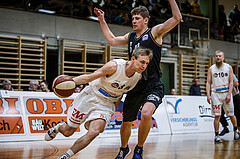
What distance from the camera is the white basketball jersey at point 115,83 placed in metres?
3.56

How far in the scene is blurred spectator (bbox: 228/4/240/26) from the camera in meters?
16.7

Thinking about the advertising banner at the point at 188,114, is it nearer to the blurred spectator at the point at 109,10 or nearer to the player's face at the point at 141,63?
the blurred spectator at the point at 109,10

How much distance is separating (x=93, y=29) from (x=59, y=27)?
145 cm

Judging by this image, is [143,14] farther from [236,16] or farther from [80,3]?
[236,16]

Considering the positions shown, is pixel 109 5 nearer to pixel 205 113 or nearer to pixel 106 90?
pixel 205 113

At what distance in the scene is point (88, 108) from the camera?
3.61m

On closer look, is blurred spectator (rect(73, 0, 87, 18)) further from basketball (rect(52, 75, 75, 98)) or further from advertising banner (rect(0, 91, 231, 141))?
basketball (rect(52, 75, 75, 98))

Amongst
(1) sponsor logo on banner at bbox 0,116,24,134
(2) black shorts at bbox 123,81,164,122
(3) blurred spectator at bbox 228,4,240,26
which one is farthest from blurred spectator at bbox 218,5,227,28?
(2) black shorts at bbox 123,81,164,122

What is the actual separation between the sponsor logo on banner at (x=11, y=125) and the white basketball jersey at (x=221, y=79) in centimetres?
427

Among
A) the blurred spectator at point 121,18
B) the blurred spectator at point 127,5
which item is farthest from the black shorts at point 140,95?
the blurred spectator at point 127,5

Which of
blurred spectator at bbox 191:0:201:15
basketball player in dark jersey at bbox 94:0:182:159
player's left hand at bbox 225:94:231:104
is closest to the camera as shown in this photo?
basketball player in dark jersey at bbox 94:0:182:159

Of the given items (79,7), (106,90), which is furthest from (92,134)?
(79,7)

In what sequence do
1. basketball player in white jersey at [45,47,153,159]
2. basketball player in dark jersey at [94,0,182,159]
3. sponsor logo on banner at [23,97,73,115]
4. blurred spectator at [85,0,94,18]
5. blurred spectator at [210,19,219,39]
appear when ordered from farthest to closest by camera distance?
blurred spectator at [210,19,219,39] → blurred spectator at [85,0,94,18] → sponsor logo on banner at [23,97,73,115] → basketball player in dark jersey at [94,0,182,159] → basketball player in white jersey at [45,47,153,159]

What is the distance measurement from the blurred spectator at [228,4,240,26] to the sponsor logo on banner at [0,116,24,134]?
1358 centimetres
